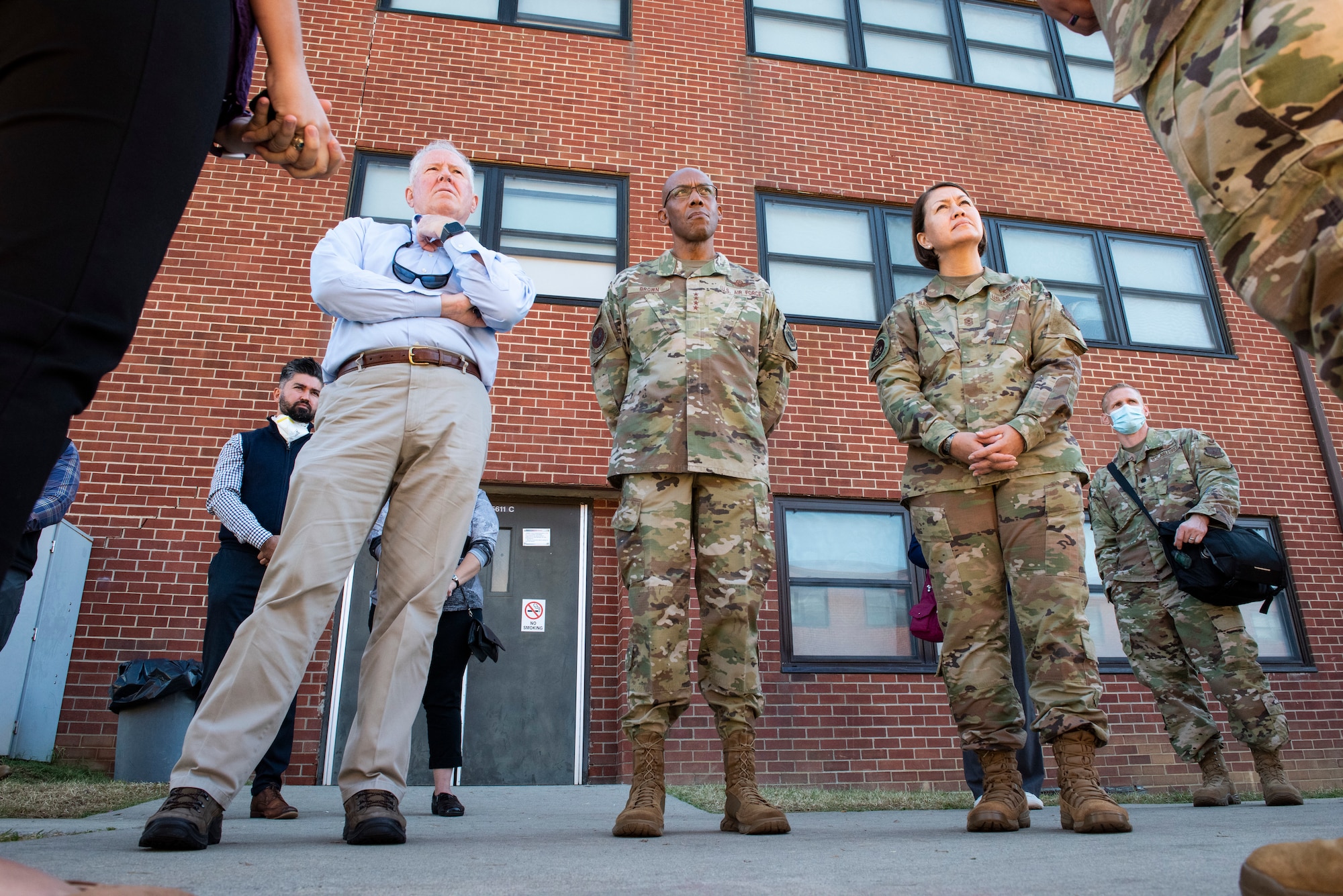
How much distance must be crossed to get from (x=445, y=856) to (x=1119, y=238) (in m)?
8.95

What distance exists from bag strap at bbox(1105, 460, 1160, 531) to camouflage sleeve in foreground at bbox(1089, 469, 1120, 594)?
91mm

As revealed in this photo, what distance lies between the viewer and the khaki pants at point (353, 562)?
2.25m

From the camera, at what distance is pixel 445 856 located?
6.45 feet

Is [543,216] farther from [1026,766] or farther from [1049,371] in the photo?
[1026,766]

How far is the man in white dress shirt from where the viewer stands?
224 centimetres

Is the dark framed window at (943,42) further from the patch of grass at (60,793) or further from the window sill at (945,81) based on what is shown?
the patch of grass at (60,793)

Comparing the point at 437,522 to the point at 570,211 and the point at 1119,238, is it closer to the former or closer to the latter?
the point at 570,211

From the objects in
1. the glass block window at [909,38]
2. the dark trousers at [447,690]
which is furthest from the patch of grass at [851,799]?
the glass block window at [909,38]

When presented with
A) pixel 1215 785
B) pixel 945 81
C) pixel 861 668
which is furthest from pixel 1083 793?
pixel 945 81

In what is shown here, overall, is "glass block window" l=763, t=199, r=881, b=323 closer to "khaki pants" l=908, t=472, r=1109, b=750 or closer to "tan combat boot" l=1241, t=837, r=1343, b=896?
"khaki pants" l=908, t=472, r=1109, b=750

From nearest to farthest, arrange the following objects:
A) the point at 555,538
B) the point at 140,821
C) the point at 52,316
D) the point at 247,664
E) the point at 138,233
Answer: the point at 52,316 → the point at 138,233 → the point at 247,664 → the point at 140,821 → the point at 555,538

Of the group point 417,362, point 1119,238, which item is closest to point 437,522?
point 417,362

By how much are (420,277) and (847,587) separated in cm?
515

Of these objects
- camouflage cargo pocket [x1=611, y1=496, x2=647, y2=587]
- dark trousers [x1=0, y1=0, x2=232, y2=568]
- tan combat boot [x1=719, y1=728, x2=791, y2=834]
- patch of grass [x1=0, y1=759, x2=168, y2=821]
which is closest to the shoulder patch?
camouflage cargo pocket [x1=611, y1=496, x2=647, y2=587]
